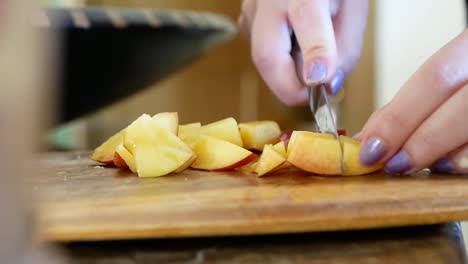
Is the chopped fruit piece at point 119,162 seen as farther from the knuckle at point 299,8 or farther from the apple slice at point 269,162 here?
the knuckle at point 299,8

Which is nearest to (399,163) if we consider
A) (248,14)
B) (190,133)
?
(190,133)

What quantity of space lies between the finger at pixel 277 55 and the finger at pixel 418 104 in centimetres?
22

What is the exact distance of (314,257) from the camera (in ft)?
1.15

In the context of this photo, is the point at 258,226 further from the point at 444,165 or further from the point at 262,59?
the point at 262,59

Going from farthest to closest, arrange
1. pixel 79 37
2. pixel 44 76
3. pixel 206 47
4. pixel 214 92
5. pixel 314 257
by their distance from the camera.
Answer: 1. pixel 214 92
2. pixel 206 47
3. pixel 79 37
4. pixel 314 257
5. pixel 44 76

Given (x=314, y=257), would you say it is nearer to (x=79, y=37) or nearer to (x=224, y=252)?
(x=224, y=252)

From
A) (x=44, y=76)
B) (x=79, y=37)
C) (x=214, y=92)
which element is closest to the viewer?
(x=44, y=76)

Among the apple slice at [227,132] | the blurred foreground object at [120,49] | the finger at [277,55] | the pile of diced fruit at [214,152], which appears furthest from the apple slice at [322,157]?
the blurred foreground object at [120,49]

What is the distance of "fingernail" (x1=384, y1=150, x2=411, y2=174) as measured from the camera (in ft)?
1.89

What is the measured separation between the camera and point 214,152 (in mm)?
627

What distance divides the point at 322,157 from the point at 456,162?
0.12 m

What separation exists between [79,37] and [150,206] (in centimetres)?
50

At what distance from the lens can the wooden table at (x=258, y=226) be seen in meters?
0.35

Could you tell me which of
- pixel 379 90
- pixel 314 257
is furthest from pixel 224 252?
pixel 379 90
